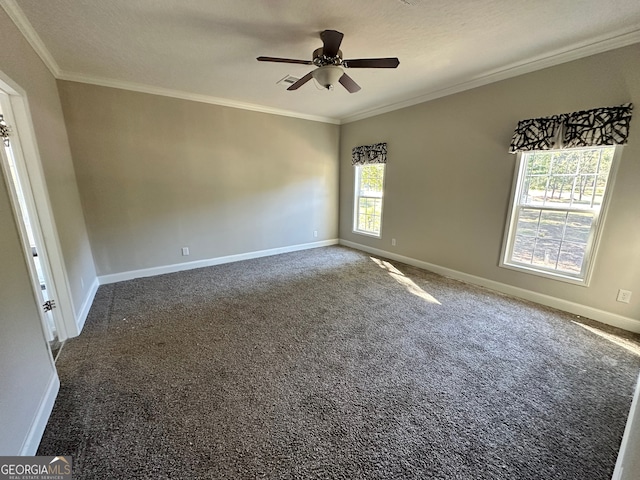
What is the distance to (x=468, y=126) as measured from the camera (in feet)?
11.1

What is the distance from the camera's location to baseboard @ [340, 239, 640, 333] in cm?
250

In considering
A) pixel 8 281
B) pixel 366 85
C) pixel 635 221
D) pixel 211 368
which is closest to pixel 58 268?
pixel 8 281

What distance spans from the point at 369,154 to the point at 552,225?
2.87 metres

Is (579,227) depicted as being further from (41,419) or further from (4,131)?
(4,131)

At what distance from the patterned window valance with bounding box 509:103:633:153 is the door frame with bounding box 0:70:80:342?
176 inches

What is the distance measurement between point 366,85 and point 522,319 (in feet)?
11.0

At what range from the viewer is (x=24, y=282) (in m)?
1.51

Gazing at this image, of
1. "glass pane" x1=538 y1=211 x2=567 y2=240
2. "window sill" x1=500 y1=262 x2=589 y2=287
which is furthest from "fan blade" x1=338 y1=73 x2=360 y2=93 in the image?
"window sill" x1=500 y1=262 x2=589 y2=287

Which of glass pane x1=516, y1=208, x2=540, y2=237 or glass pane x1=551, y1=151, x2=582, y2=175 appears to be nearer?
glass pane x1=551, y1=151, x2=582, y2=175

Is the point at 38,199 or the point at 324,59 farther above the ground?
the point at 324,59

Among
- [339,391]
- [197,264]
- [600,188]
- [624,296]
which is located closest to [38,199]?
[197,264]

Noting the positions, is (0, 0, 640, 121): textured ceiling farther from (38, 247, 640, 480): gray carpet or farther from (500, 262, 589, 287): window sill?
(38, 247, 640, 480): gray carpet

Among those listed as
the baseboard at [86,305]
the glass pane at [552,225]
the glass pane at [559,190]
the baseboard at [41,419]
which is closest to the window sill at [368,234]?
the glass pane at [552,225]

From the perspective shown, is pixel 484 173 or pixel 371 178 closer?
pixel 484 173
